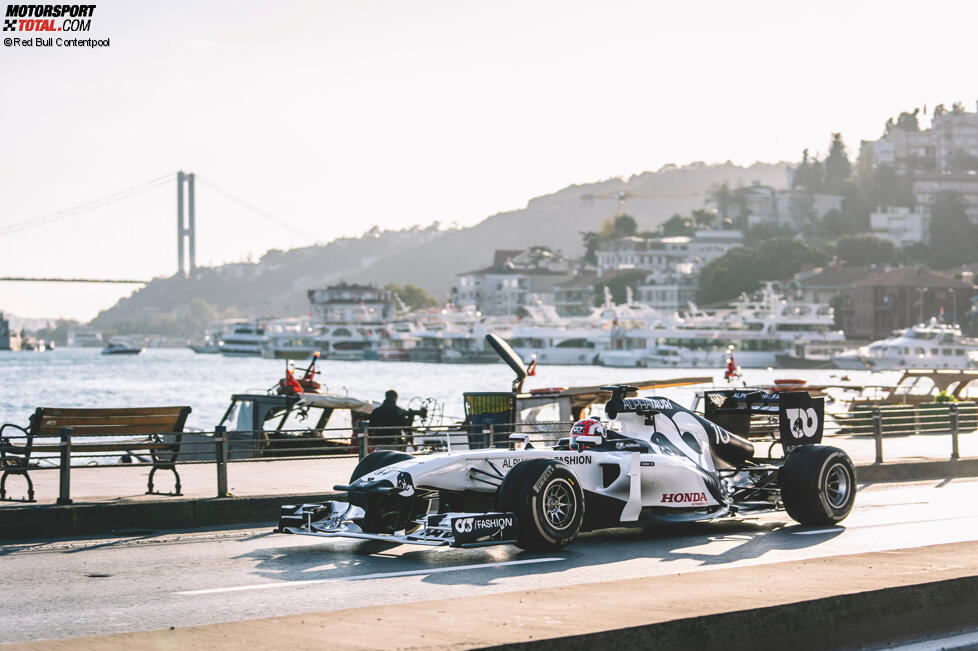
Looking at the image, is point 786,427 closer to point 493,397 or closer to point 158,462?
point 158,462

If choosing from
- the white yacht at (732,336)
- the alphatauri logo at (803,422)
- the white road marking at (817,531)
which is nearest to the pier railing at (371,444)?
the alphatauri logo at (803,422)

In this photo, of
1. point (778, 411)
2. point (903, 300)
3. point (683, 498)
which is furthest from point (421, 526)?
point (903, 300)

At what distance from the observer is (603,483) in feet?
40.8

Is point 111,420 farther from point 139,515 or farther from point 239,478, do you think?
point 139,515

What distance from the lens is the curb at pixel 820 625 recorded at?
731 cm

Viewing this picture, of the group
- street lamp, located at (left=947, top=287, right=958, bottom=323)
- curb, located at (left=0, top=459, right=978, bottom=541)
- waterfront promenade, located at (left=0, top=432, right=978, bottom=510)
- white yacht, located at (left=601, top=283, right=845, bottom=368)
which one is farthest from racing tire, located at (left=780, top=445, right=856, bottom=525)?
street lamp, located at (left=947, top=287, right=958, bottom=323)

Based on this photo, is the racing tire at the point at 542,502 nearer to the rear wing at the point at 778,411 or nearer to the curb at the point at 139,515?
the rear wing at the point at 778,411

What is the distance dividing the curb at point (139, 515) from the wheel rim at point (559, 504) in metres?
4.16

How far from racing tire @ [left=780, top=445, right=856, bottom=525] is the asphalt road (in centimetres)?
19

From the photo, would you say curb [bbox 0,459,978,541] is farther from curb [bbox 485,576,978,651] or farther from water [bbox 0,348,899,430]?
water [bbox 0,348,899,430]

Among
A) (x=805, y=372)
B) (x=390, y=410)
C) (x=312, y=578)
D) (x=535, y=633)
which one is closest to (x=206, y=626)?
(x=535, y=633)

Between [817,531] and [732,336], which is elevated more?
[732,336]

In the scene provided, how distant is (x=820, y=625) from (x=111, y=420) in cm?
1118

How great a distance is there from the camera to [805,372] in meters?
154
